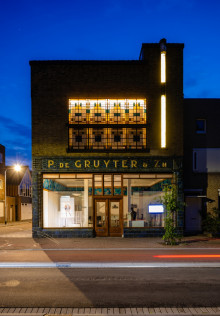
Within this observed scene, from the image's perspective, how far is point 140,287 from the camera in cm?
883

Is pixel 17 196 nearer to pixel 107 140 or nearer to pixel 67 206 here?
pixel 67 206

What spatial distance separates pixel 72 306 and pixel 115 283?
2.22m

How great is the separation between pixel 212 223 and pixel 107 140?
872 centimetres

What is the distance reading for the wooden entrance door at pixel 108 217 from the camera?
19750 millimetres

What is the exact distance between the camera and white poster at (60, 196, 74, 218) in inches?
791

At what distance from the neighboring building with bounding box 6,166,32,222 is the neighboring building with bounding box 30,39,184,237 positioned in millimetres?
31121

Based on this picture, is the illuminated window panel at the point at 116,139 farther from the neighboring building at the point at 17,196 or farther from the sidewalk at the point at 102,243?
the neighboring building at the point at 17,196

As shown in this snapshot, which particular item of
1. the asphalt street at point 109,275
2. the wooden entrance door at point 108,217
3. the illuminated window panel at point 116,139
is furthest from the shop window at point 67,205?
the asphalt street at point 109,275

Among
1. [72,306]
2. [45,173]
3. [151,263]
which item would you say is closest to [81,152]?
[45,173]

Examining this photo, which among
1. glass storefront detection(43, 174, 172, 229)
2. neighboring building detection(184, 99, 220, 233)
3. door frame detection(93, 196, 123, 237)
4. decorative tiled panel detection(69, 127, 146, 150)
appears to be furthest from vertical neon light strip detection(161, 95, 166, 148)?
door frame detection(93, 196, 123, 237)

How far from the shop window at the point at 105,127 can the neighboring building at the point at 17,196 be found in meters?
32.1

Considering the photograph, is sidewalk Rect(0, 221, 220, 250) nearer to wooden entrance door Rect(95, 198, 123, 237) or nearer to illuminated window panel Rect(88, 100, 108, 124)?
wooden entrance door Rect(95, 198, 123, 237)

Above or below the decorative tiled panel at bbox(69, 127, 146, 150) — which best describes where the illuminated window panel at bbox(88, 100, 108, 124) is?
above

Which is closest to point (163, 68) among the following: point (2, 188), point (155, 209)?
point (155, 209)
